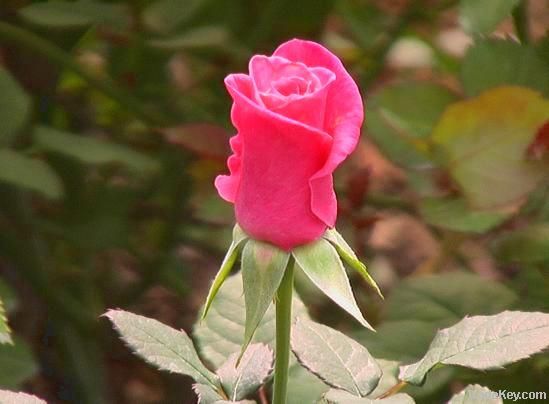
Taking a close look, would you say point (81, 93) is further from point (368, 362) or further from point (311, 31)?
point (368, 362)

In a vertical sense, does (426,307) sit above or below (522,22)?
below

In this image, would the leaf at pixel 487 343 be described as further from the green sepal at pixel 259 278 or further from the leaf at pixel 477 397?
the green sepal at pixel 259 278

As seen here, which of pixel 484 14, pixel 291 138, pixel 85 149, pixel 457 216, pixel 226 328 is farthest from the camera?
pixel 85 149

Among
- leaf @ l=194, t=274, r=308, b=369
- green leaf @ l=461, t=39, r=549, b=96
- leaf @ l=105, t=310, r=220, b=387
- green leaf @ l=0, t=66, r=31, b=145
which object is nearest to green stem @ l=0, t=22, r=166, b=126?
green leaf @ l=0, t=66, r=31, b=145

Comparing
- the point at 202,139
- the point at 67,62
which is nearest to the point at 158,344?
the point at 202,139

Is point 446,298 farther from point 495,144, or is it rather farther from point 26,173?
point 26,173

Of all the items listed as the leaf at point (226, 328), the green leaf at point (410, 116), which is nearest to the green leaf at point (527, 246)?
the green leaf at point (410, 116)
